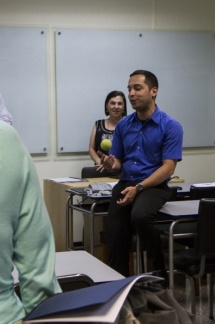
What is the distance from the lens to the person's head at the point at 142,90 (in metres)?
4.13

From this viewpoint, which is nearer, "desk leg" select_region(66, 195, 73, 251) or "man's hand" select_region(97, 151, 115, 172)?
"man's hand" select_region(97, 151, 115, 172)

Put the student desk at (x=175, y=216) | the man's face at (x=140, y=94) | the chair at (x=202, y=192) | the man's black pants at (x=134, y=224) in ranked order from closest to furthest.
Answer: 1. the student desk at (x=175, y=216)
2. the man's black pants at (x=134, y=224)
3. the man's face at (x=140, y=94)
4. the chair at (x=202, y=192)

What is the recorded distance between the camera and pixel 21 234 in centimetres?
118

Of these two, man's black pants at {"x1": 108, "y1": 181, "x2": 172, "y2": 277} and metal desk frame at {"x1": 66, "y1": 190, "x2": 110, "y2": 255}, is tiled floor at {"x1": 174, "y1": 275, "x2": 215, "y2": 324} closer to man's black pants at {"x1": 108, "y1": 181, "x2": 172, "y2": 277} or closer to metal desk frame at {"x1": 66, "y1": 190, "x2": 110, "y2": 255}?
man's black pants at {"x1": 108, "y1": 181, "x2": 172, "y2": 277}

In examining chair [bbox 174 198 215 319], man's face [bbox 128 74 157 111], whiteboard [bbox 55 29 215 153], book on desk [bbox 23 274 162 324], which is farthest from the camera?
whiteboard [bbox 55 29 215 153]

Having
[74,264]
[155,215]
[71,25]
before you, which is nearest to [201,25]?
[71,25]

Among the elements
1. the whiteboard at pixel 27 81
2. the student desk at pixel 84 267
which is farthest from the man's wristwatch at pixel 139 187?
the whiteboard at pixel 27 81

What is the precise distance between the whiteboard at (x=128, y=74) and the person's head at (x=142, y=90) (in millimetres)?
2382

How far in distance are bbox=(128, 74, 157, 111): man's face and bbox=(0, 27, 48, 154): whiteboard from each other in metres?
2.39

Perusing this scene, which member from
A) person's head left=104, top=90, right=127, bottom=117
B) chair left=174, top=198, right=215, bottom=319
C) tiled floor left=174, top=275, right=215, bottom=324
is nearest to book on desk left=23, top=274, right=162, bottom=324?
chair left=174, top=198, right=215, bottom=319

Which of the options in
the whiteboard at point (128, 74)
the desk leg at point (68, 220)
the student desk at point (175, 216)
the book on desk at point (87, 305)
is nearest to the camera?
the book on desk at point (87, 305)

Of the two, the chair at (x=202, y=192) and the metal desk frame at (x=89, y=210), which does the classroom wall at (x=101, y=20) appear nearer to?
the metal desk frame at (x=89, y=210)

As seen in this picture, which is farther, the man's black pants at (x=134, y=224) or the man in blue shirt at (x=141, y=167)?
the man in blue shirt at (x=141, y=167)

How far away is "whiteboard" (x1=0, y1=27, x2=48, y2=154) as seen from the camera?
6234 millimetres
